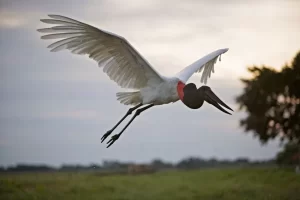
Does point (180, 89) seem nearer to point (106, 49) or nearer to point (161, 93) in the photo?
point (161, 93)

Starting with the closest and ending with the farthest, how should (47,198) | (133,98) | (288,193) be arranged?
(133,98), (47,198), (288,193)

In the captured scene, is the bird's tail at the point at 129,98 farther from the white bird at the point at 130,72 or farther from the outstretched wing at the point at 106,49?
the outstretched wing at the point at 106,49

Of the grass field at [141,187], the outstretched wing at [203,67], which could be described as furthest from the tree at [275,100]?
the outstretched wing at [203,67]

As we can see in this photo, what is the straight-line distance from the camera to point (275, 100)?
701 inches

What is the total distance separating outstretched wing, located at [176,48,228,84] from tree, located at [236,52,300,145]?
858 centimetres

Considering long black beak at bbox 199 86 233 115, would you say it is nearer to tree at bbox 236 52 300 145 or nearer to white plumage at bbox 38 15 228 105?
white plumage at bbox 38 15 228 105

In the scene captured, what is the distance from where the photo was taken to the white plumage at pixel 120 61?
7059 millimetres

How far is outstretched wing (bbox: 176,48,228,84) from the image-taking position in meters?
8.34

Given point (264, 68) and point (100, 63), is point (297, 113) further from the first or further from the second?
point (100, 63)

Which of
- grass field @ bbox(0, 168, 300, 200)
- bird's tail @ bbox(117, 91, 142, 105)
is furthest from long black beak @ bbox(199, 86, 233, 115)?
grass field @ bbox(0, 168, 300, 200)

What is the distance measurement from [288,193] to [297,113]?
4926 mm

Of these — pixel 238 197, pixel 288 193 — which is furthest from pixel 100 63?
pixel 288 193

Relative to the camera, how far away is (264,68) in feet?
57.9

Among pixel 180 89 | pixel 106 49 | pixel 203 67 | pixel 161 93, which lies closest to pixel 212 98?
pixel 180 89
